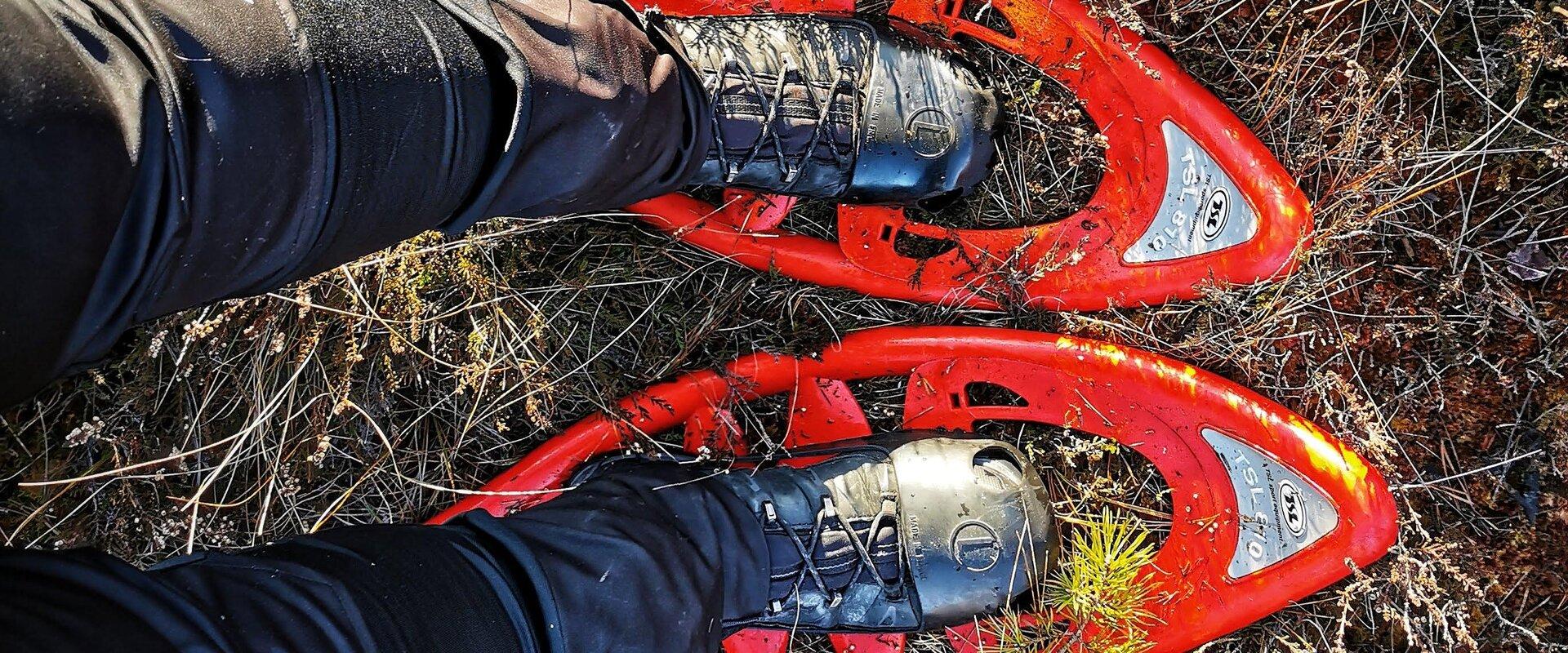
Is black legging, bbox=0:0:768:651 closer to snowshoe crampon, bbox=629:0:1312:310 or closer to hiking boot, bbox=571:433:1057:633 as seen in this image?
hiking boot, bbox=571:433:1057:633

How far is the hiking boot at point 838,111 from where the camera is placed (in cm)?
192

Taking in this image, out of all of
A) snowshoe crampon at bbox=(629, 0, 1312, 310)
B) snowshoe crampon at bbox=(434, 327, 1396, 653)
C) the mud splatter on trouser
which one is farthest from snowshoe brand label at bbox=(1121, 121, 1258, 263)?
the mud splatter on trouser

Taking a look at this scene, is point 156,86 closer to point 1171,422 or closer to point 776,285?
point 776,285

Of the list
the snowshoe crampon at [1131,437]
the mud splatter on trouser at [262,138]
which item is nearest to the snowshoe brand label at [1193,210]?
the snowshoe crampon at [1131,437]

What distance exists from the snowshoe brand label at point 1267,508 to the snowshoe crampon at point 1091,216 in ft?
1.20

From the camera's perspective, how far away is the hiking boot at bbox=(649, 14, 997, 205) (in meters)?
1.92

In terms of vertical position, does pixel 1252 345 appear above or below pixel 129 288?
below

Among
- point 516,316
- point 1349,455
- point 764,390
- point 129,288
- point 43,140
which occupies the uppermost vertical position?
point 43,140

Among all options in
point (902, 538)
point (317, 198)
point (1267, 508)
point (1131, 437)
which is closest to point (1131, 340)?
point (1131, 437)

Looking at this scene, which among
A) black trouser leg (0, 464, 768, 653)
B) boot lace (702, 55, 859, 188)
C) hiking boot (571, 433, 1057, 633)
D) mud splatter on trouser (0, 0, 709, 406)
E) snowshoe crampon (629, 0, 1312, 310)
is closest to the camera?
mud splatter on trouser (0, 0, 709, 406)

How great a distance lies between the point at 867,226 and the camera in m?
2.21

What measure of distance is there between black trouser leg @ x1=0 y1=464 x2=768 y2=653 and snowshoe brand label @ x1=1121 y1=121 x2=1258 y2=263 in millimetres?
1068

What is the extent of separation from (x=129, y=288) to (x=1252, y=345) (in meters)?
2.02

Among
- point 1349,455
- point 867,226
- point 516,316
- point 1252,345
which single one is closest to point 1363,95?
point 1252,345
